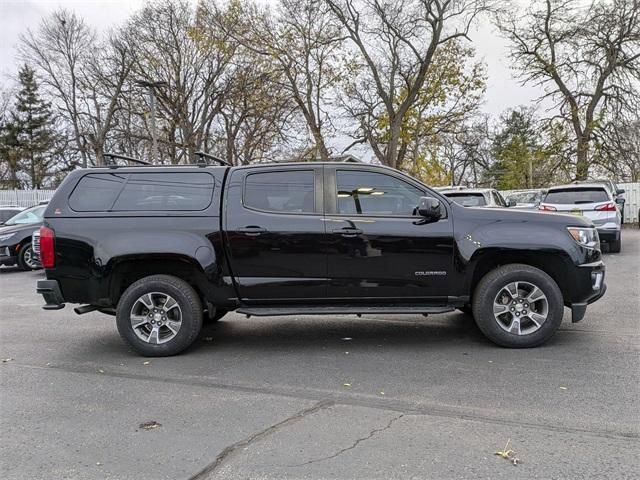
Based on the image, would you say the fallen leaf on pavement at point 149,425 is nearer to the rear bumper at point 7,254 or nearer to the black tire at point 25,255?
the black tire at point 25,255

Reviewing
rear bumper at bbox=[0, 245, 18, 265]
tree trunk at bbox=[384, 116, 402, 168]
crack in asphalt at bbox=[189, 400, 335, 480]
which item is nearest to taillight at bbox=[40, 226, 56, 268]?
crack in asphalt at bbox=[189, 400, 335, 480]

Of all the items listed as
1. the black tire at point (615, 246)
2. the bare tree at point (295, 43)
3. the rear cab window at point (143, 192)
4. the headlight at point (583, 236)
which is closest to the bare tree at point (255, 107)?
the bare tree at point (295, 43)

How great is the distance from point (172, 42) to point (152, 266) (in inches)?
1022

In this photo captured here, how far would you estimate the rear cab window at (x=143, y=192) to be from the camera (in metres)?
5.56

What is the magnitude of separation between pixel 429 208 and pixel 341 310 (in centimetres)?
137

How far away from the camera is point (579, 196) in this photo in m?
12.7

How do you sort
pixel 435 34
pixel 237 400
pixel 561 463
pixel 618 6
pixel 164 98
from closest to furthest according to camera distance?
pixel 561 463 → pixel 237 400 → pixel 435 34 → pixel 618 6 → pixel 164 98

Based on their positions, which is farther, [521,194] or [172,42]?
[172,42]

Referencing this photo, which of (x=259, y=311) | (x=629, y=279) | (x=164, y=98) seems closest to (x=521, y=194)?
(x=629, y=279)

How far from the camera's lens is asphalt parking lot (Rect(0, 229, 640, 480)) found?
3143 millimetres

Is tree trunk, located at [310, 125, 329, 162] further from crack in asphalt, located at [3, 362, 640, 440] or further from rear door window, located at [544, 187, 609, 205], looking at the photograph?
crack in asphalt, located at [3, 362, 640, 440]

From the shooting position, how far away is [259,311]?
5.48 meters

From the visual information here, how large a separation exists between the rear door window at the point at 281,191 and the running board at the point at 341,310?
1032 millimetres

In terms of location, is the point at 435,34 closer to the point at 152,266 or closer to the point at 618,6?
the point at 618,6
